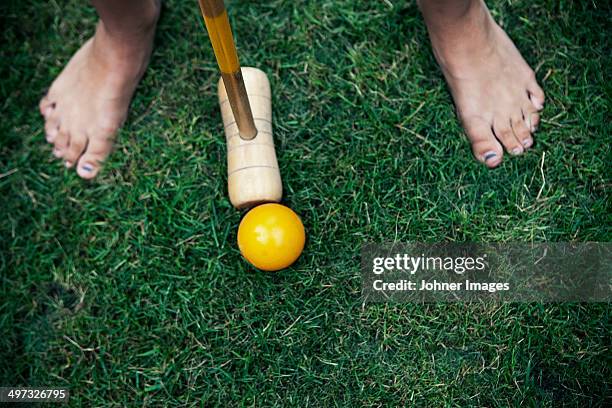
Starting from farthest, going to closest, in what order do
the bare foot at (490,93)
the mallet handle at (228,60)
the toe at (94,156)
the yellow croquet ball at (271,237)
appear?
the toe at (94,156)
the bare foot at (490,93)
the yellow croquet ball at (271,237)
the mallet handle at (228,60)

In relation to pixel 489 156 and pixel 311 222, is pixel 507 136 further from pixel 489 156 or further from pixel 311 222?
pixel 311 222

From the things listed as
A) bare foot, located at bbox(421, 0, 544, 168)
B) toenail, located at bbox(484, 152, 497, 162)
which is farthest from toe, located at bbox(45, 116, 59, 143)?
toenail, located at bbox(484, 152, 497, 162)

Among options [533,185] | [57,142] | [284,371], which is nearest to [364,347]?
[284,371]

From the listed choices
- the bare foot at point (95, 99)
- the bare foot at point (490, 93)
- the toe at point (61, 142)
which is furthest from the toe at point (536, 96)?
the toe at point (61, 142)

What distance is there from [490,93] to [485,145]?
15 cm

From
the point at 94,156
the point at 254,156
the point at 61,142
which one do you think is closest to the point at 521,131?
the point at 254,156

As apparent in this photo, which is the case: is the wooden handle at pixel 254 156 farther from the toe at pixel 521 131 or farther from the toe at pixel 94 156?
the toe at pixel 521 131

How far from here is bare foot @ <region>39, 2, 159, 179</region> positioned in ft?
5.91

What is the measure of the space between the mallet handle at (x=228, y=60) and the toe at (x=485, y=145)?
609 mm

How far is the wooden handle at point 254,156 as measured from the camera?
163cm

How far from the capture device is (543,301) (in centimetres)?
162

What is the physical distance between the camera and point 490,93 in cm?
174

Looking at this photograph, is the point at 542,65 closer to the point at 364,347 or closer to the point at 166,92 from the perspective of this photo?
the point at 364,347

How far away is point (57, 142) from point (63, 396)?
731 millimetres
